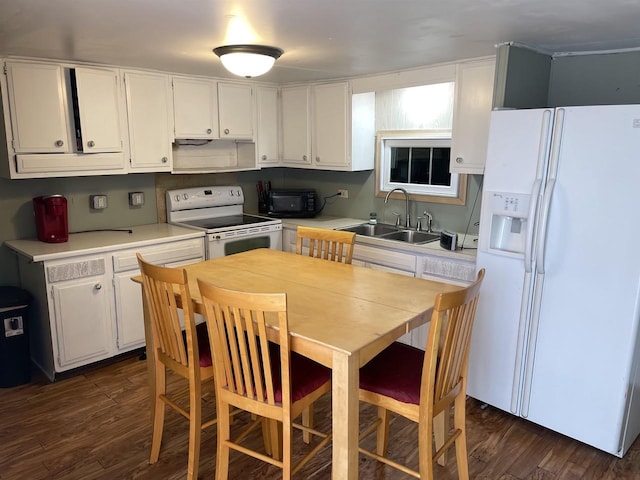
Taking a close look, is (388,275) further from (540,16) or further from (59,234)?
(59,234)

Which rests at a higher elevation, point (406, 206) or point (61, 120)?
point (61, 120)

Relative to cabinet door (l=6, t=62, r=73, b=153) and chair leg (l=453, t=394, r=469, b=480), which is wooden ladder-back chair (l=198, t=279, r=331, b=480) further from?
cabinet door (l=6, t=62, r=73, b=153)

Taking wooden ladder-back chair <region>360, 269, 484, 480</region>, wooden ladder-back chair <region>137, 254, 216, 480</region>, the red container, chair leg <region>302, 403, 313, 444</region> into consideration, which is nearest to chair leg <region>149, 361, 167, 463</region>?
wooden ladder-back chair <region>137, 254, 216, 480</region>

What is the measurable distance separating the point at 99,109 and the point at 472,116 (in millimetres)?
2565

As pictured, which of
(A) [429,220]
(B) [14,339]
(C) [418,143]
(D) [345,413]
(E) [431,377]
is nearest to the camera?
(D) [345,413]

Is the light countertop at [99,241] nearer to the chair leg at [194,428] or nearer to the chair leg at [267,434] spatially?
the chair leg at [194,428]

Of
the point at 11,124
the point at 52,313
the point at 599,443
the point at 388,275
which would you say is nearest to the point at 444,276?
the point at 388,275

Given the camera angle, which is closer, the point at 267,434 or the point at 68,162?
the point at 267,434

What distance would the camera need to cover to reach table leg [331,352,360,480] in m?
1.68

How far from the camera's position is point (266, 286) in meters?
2.34

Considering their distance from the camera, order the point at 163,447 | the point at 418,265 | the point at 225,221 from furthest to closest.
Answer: the point at 225,221 → the point at 418,265 → the point at 163,447

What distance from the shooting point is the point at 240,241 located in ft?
13.2

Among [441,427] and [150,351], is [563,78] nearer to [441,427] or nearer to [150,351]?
[441,427]

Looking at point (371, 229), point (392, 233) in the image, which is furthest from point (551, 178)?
point (371, 229)
